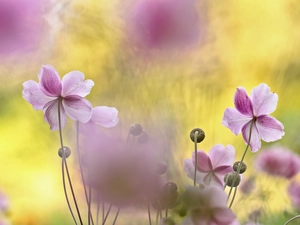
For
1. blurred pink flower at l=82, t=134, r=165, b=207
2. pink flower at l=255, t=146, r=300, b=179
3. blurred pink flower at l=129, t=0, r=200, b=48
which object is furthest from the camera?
pink flower at l=255, t=146, r=300, b=179

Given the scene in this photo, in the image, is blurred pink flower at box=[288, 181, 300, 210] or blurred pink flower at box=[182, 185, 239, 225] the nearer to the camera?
blurred pink flower at box=[182, 185, 239, 225]

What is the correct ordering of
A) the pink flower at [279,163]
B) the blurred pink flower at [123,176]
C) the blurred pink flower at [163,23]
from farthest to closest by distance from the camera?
the pink flower at [279,163], the blurred pink flower at [163,23], the blurred pink flower at [123,176]

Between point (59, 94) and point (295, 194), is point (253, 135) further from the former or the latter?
point (295, 194)

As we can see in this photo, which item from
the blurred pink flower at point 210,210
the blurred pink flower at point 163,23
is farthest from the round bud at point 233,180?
the blurred pink flower at point 163,23

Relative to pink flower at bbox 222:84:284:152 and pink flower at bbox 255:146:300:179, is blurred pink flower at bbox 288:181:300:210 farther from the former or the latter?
pink flower at bbox 222:84:284:152

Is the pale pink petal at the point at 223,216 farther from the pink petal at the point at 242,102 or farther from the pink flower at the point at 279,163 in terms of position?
the pink flower at the point at 279,163

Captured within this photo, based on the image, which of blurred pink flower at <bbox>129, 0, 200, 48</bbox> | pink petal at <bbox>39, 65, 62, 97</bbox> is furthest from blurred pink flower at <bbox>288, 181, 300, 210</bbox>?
pink petal at <bbox>39, 65, 62, 97</bbox>

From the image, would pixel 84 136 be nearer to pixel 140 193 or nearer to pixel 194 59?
pixel 140 193
